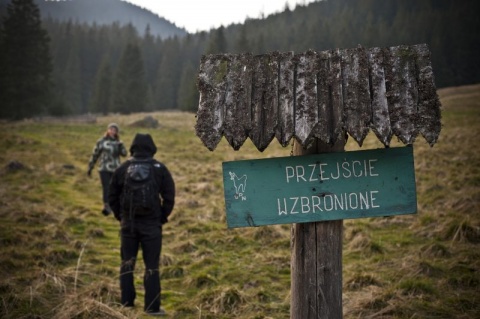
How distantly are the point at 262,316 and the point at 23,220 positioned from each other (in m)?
5.73

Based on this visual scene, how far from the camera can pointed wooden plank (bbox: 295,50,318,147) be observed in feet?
7.41

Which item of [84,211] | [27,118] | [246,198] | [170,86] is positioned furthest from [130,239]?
[170,86]

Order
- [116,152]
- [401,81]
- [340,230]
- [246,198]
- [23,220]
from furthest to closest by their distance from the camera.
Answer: [116,152] → [23,220] → [340,230] → [246,198] → [401,81]

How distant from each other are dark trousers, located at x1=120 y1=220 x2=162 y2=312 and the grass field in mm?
187

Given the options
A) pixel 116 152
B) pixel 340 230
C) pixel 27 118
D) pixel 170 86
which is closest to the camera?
pixel 340 230

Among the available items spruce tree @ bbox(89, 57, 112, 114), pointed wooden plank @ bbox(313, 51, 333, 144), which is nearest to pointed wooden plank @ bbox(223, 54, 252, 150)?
pointed wooden plank @ bbox(313, 51, 333, 144)

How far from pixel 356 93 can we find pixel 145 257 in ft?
10.9

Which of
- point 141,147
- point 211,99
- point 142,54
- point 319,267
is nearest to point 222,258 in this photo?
point 141,147

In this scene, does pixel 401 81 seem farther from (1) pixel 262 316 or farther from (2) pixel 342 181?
(1) pixel 262 316

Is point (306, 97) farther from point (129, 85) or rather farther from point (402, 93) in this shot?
point (129, 85)

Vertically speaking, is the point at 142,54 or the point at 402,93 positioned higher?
the point at 142,54

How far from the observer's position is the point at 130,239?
4598 mm

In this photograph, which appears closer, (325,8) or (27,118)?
(27,118)

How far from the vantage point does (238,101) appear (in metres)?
2.34
